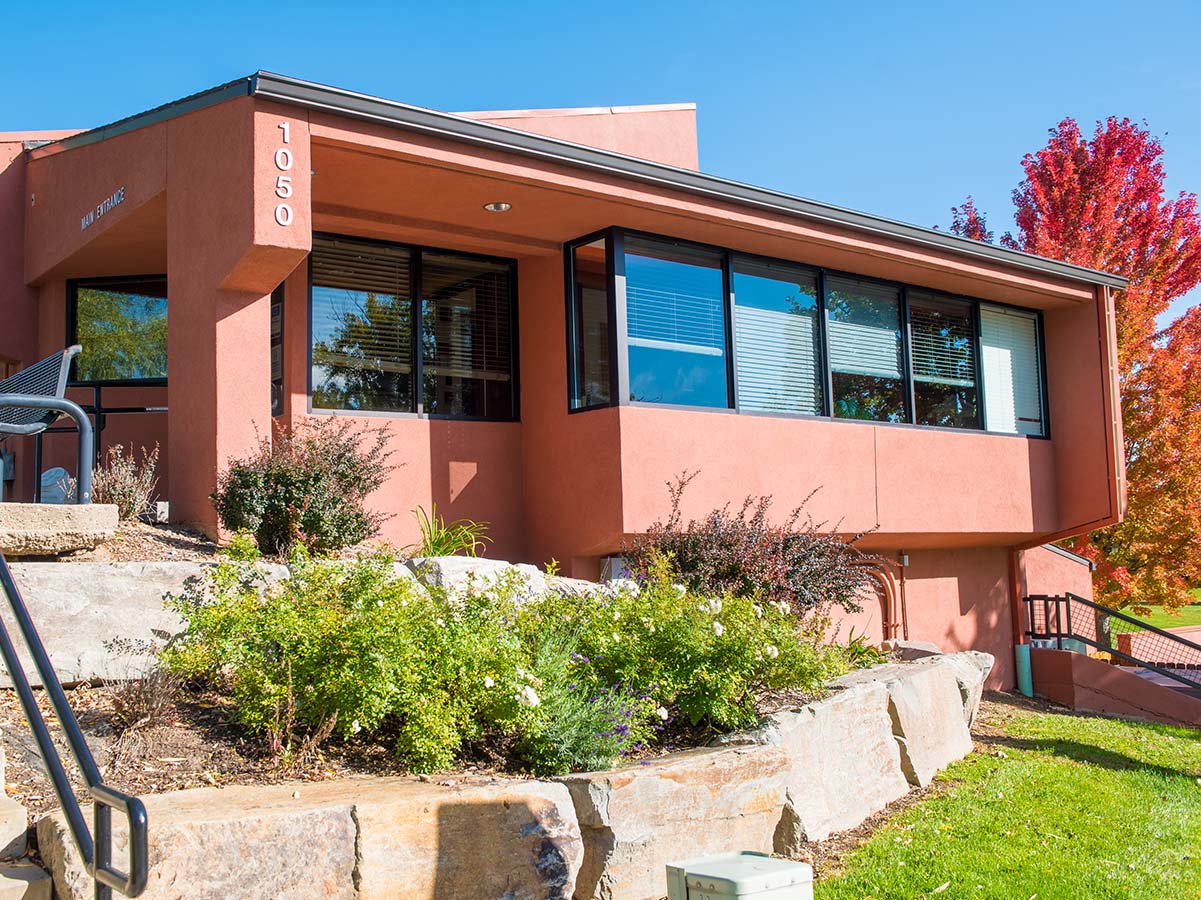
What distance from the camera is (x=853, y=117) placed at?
41.0 ft

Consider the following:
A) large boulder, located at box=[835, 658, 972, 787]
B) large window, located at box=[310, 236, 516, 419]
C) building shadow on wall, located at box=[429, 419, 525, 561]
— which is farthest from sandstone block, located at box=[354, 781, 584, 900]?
large window, located at box=[310, 236, 516, 419]

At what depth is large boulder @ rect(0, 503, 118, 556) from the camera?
5.75m

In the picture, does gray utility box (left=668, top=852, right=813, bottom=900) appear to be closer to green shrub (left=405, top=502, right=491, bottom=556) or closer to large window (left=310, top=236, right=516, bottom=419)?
green shrub (left=405, top=502, right=491, bottom=556)

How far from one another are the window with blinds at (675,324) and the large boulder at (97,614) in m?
5.61

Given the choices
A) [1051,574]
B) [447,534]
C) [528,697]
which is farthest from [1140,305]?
[528,697]

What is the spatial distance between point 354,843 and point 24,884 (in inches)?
41.7

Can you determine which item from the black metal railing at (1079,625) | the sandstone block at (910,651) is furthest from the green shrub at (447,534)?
the black metal railing at (1079,625)

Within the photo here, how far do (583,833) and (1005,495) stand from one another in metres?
10.2

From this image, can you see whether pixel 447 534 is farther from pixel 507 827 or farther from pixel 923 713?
pixel 507 827

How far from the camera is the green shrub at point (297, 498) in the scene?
750 centimetres

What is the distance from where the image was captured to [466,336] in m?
11.3

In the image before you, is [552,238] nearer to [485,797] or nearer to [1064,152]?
[485,797]

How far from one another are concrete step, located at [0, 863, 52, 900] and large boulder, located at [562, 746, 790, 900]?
2.04 m

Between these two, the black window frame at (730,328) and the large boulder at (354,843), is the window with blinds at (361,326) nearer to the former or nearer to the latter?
the black window frame at (730,328)
